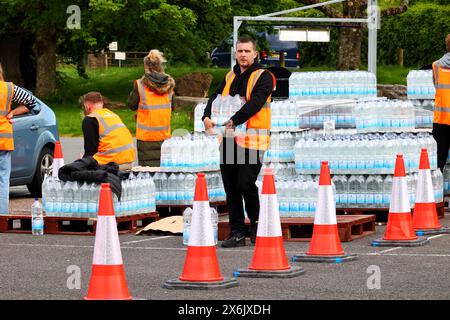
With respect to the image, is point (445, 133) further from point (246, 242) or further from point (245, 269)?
point (245, 269)

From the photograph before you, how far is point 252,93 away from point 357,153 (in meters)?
2.86

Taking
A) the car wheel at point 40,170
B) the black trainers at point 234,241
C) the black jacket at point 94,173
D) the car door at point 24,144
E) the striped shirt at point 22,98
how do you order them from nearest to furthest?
the black trainers at point 234,241, the black jacket at point 94,173, the striped shirt at point 22,98, the car door at point 24,144, the car wheel at point 40,170

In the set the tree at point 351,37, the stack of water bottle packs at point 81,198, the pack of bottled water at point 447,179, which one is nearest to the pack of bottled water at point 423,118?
the pack of bottled water at point 447,179

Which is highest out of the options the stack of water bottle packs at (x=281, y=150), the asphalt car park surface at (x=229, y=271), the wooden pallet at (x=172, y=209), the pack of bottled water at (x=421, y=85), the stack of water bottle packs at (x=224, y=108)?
the pack of bottled water at (x=421, y=85)

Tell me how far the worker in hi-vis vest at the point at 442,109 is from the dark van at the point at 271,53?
32.5m

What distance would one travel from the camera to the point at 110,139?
630 inches

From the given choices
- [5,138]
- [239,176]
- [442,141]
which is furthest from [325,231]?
[442,141]

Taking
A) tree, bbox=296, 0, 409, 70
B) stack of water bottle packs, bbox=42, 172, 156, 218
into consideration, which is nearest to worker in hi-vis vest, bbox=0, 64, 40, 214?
stack of water bottle packs, bbox=42, 172, 156, 218

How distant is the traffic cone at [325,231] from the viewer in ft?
42.2

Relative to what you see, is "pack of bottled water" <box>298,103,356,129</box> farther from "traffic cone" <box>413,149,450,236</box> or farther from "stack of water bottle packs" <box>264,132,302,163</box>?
"traffic cone" <box>413,149,450,236</box>

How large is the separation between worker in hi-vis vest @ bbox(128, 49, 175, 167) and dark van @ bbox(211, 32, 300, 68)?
32.4m

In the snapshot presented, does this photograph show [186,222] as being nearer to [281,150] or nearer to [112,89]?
[281,150]

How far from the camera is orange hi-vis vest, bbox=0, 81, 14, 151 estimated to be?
16719 millimetres

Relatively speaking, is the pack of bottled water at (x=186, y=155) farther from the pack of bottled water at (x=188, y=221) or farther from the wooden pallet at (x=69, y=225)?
the pack of bottled water at (x=188, y=221)
